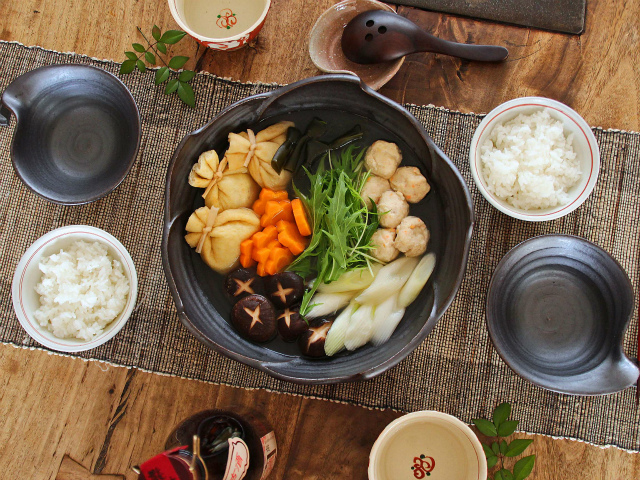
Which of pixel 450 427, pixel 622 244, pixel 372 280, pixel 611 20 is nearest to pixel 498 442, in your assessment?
pixel 450 427

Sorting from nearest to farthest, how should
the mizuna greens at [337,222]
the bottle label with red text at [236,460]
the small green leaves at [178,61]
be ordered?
the bottle label with red text at [236,460] → the mizuna greens at [337,222] → the small green leaves at [178,61]

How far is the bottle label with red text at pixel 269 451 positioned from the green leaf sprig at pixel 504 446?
2.24ft

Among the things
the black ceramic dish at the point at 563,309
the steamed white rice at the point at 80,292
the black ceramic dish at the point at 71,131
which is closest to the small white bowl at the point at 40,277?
the steamed white rice at the point at 80,292

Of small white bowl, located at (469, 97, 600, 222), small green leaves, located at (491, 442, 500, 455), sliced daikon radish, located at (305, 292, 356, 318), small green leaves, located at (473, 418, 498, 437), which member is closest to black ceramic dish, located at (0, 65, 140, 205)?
sliced daikon radish, located at (305, 292, 356, 318)

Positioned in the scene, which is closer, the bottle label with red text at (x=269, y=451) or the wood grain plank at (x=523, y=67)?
the bottle label with red text at (x=269, y=451)

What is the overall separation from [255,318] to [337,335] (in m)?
0.28

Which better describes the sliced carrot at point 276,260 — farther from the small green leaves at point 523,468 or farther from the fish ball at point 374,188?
the small green leaves at point 523,468

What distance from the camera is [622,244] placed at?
1.79m

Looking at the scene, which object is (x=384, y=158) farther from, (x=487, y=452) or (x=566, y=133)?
(x=487, y=452)

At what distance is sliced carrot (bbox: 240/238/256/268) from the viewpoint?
5.58 ft

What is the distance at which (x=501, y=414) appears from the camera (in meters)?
1.64

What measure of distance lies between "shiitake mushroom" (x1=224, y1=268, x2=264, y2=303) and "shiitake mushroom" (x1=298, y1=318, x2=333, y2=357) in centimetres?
22

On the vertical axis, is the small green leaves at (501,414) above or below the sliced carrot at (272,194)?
below

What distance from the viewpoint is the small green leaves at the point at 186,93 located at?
1.79m
